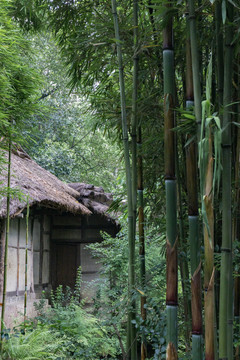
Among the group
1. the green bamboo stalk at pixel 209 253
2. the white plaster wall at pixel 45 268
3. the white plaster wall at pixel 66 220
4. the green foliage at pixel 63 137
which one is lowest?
the white plaster wall at pixel 45 268

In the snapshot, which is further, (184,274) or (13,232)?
(13,232)

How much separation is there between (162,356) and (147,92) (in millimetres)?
1511

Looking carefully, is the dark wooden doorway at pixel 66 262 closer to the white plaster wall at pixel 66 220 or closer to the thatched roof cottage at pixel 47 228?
the thatched roof cottage at pixel 47 228

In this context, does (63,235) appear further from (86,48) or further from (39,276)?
(86,48)

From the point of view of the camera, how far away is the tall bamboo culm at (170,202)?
1.72 m

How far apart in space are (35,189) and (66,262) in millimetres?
2959

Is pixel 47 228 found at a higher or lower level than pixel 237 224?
higher

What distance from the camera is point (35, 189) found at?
629cm

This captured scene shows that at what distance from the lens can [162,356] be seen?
7.45ft

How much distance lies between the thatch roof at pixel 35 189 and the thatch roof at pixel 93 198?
0.18 metres

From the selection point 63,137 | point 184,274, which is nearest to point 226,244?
point 184,274

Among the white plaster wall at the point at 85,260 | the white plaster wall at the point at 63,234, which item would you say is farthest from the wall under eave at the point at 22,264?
the white plaster wall at the point at 85,260

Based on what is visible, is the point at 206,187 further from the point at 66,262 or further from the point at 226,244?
the point at 66,262

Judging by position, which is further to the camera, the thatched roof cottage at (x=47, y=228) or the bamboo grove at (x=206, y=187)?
the thatched roof cottage at (x=47, y=228)
